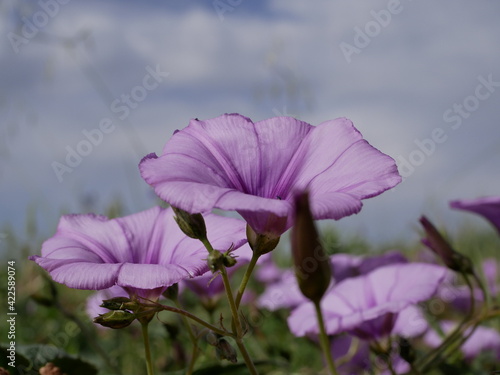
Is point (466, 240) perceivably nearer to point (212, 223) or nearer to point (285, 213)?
point (212, 223)

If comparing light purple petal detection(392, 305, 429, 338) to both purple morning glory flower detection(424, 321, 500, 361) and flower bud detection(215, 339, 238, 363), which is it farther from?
flower bud detection(215, 339, 238, 363)

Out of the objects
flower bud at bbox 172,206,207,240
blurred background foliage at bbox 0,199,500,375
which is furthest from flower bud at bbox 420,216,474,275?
flower bud at bbox 172,206,207,240

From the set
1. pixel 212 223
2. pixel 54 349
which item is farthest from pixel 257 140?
pixel 54 349

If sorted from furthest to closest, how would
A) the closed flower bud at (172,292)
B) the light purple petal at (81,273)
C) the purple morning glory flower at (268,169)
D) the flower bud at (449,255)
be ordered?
the flower bud at (449,255), the closed flower bud at (172,292), the light purple petal at (81,273), the purple morning glory flower at (268,169)

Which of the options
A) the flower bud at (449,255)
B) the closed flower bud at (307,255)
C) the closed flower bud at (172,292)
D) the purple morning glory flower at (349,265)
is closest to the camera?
the closed flower bud at (307,255)

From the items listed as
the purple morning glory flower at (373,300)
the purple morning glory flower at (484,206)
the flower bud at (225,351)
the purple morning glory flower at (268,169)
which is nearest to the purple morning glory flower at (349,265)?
the purple morning glory flower at (373,300)

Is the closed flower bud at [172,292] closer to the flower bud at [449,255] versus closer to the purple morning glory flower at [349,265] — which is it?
the flower bud at [449,255]
